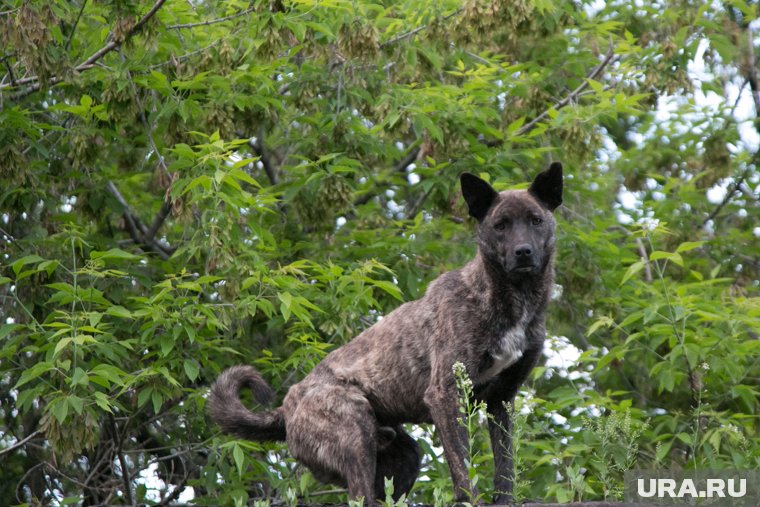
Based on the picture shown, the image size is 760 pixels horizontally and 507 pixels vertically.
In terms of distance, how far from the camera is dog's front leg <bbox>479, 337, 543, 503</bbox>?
24.3ft

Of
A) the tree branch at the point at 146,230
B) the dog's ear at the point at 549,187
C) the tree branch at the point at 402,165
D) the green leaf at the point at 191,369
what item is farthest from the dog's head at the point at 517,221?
the tree branch at the point at 402,165

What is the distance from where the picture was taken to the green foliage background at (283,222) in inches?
355

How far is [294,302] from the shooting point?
29.1 ft

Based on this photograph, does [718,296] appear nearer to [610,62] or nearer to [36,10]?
[610,62]

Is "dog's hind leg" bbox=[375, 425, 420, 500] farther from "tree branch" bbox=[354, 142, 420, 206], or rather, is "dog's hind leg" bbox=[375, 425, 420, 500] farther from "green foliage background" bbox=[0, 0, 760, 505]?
"tree branch" bbox=[354, 142, 420, 206]

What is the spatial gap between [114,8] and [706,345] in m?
5.69

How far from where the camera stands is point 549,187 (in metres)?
7.80

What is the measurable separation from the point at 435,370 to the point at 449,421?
367 millimetres

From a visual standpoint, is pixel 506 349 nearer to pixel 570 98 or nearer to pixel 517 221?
pixel 517 221

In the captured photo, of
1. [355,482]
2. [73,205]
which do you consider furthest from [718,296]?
[73,205]

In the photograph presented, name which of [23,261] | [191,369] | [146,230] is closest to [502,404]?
[191,369]

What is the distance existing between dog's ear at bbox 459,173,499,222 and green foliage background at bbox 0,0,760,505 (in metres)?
1.72

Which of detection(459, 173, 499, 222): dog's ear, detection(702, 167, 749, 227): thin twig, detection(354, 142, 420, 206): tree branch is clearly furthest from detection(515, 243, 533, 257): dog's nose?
detection(702, 167, 749, 227): thin twig

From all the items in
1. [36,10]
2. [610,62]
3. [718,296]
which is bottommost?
[718,296]
